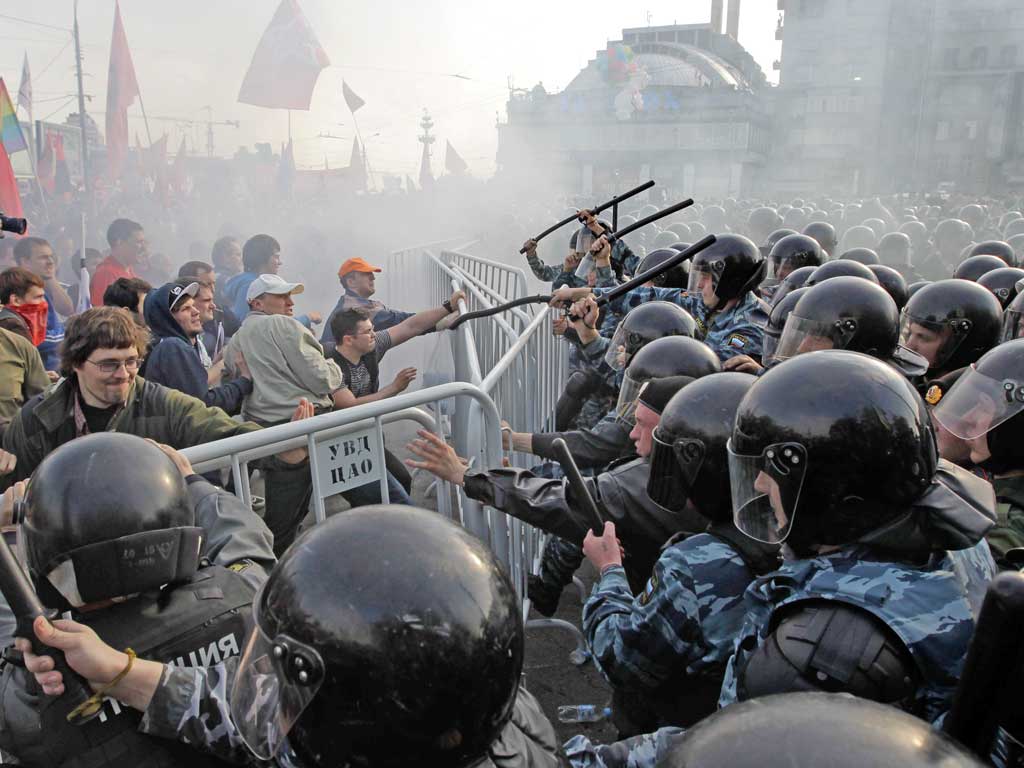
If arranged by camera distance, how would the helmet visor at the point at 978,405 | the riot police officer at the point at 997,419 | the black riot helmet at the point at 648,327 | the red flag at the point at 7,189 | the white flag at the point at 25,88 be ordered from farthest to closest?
the white flag at the point at 25,88 < the red flag at the point at 7,189 < the black riot helmet at the point at 648,327 < the helmet visor at the point at 978,405 < the riot police officer at the point at 997,419

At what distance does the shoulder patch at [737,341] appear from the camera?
4406 mm

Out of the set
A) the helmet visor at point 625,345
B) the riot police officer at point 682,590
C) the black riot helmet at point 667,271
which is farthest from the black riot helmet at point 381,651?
the black riot helmet at point 667,271

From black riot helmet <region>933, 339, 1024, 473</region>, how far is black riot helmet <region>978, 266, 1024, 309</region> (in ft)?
10.3

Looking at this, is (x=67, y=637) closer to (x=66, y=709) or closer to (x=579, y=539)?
(x=66, y=709)

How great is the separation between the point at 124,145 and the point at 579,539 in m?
14.3

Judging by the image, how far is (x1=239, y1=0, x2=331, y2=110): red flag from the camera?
13.3m

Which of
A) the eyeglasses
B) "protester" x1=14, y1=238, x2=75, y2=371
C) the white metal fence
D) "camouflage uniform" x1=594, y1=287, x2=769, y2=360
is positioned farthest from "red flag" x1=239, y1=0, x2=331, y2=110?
the eyeglasses

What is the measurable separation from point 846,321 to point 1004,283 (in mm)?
2847

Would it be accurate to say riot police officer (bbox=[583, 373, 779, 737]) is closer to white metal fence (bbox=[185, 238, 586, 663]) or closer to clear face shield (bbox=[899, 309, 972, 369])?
white metal fence (bbox=[185, 238, 586, 663])

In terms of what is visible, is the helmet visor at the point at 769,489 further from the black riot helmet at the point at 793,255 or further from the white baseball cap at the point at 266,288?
the black riot helmet at the point at 793,255

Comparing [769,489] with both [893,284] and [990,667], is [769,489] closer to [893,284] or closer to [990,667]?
[990,667]

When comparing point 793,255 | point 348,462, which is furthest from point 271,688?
point 793,255

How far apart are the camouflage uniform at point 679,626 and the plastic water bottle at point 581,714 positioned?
4.19ft

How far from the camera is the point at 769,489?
1729 millimetres
